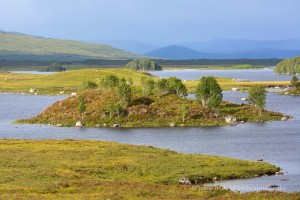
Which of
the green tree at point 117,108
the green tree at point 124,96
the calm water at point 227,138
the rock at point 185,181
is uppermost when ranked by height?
the green tree at point 124,96

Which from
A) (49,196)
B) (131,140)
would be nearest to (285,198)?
(49,196)

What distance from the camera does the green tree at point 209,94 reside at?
16888cm

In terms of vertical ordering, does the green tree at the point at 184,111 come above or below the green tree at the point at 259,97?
below

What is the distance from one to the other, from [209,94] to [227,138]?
1527 inches

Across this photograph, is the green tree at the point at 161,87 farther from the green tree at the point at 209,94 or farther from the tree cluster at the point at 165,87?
the green tree at the point at 209,94

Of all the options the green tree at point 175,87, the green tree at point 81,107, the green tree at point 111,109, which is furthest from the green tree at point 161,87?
the green tree at point 81,107

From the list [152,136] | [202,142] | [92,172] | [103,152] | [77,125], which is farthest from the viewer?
[77,125]

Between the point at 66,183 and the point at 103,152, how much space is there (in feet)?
94.3

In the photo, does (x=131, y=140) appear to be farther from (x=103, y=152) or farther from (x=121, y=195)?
(x=121, y=195)

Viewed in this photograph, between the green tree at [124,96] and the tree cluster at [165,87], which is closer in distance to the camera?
the green tree at [124,96]

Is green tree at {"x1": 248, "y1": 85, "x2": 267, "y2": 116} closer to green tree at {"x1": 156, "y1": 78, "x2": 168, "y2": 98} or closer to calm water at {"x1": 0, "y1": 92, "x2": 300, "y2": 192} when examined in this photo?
calm water at {"x1": 0, "y1": 92, "x2": 300, "y2": 192}

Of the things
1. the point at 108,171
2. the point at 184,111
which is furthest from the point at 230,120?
the point at 108,171

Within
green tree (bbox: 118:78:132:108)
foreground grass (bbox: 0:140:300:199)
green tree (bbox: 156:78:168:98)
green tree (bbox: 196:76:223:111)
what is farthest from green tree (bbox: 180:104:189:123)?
foreground grass (bbox: 0:140:300:199)

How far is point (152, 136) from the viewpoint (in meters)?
144
